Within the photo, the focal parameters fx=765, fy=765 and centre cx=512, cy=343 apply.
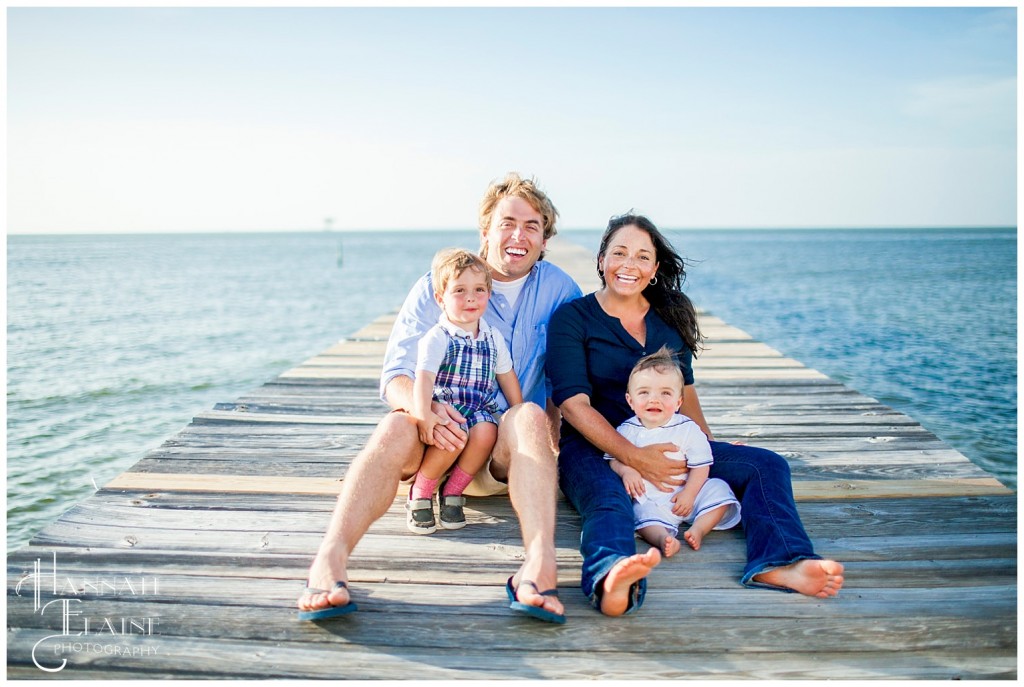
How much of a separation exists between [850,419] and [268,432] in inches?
127

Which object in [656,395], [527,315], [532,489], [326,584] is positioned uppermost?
[527,315]

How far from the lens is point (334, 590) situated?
2168mm

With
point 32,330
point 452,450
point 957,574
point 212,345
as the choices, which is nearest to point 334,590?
point 452,450

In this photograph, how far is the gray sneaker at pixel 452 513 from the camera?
9.34 feet

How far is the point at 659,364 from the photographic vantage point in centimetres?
285

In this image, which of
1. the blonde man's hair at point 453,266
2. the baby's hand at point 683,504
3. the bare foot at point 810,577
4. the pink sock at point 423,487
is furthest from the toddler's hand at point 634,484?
the blonde man's hair at point 453,266

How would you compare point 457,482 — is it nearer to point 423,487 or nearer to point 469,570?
point 423,487

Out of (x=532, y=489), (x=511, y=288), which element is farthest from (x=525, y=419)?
(x=511, y=288)

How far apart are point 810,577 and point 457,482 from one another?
4.10 feet

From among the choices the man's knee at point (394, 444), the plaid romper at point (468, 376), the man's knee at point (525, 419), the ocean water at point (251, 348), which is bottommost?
the ocean water at point (251, 348)

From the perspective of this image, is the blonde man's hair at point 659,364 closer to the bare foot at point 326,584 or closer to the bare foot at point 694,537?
the bare foot at point 694,537

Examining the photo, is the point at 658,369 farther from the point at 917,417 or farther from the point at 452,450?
the point at 917,417

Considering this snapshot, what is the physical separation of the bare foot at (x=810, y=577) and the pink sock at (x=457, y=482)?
1065mm


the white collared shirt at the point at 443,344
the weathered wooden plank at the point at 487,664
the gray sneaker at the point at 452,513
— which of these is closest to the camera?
the weathered wooden plank at the point at 487,664
